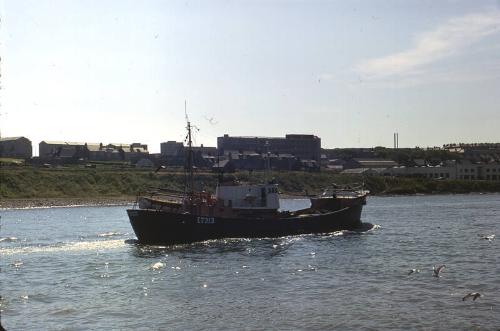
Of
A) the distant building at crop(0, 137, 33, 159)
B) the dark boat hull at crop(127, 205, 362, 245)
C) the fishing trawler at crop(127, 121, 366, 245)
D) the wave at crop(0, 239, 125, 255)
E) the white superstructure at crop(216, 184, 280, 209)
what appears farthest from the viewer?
the distant building at crop(0, 137, 33, 159)

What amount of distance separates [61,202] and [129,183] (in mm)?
22450

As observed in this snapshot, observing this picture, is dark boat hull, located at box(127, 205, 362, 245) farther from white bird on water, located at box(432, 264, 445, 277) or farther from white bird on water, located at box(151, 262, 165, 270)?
white bird on water, located at box(432, 264, 445, 277)

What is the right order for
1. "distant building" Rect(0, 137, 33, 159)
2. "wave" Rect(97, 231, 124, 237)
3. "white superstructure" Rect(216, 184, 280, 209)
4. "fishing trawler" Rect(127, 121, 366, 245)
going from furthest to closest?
"distant building" Rect(0, 137, 33, 159) < "wave" Rect(97, 231, 124, 237) < "white superstructure" Rect(216, 184, 280, 209) < "fishing trawler" Rect(127, 121, 366, 245)

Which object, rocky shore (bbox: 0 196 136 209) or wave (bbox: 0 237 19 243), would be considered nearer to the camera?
wave (bbox: 0 237 19 243)

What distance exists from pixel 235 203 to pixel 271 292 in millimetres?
26108

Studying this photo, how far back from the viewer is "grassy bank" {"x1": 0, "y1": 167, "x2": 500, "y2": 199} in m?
115

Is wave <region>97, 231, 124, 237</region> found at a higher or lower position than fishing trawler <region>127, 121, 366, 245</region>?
lower

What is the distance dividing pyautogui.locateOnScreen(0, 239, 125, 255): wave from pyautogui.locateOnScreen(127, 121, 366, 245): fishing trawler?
263cm

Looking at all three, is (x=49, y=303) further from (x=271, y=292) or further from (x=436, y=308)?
(x=436, y=308)

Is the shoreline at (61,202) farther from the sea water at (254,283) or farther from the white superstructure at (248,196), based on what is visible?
the white superstructure at (248,196)

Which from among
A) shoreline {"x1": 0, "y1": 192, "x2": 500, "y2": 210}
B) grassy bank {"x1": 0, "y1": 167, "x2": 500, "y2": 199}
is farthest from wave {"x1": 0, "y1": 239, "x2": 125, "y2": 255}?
shoreline {"x1": 0, "y1": 192, "x2": 500, "y2": 210}

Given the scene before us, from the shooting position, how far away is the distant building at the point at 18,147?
17844 centimetres

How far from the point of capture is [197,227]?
168 ft

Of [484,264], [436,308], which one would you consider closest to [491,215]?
[484,264]
